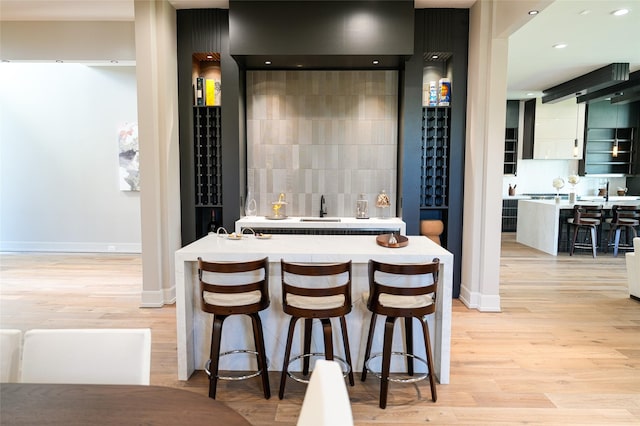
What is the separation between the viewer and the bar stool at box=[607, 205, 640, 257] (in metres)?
6.86

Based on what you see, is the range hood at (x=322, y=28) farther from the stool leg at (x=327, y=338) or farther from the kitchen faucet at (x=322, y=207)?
the stool leg at (x=327, y=338)

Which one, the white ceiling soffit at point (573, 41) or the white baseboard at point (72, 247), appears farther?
the white baseboard at point (72, 247)

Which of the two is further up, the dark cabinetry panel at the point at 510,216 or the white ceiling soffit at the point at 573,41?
the white ceiling soffit at the point at 573,41

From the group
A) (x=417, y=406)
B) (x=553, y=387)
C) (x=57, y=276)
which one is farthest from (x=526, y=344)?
(x=57, y=276)

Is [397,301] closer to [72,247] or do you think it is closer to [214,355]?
[214,355]

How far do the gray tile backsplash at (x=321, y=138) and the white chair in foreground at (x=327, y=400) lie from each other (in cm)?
384

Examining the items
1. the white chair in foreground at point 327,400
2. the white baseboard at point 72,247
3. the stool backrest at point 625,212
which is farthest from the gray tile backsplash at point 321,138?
the stool backrest at point 625,212

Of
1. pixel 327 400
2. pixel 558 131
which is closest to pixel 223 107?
pixel 327 400

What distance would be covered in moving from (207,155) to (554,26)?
15.2 ft

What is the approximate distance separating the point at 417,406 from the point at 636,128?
1031cm

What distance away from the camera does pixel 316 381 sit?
966 millimetres

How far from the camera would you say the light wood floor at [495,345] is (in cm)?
241

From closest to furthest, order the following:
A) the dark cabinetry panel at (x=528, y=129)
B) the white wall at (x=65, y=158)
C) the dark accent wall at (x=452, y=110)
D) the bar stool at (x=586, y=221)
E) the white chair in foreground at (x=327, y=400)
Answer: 1. the white chair in foreground at (x=327, y=400)
2. the dark accent wall at (x=452, y=110)
3. the white wall at (x=65, y=158)
4. the bar stool at (x=586, y=221)
5. the dark cabinetry panel at (x=528, y=129)

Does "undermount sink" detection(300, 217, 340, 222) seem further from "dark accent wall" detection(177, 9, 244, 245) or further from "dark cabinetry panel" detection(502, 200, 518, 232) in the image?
"dark cabinetry panel" detection(502, 200, 518, 232)
